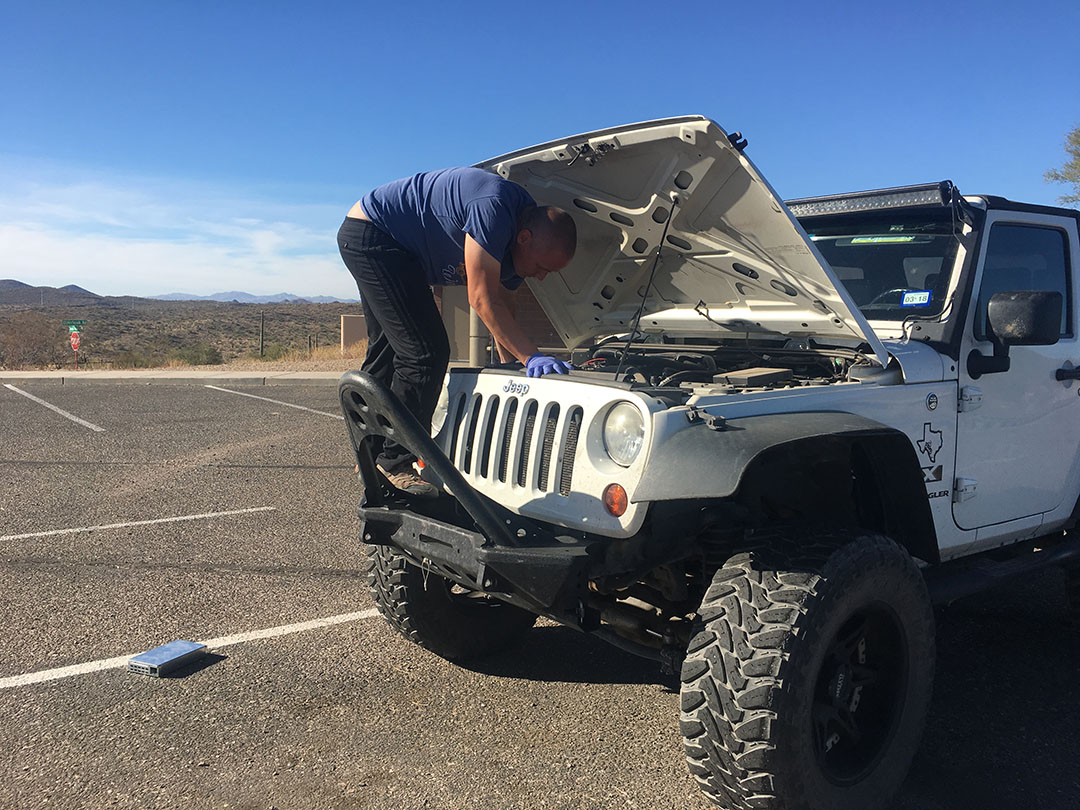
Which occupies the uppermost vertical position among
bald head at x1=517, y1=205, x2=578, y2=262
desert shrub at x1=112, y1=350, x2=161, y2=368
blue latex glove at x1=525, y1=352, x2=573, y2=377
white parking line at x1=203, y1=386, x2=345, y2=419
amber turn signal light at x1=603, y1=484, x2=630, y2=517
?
bald head at x1=517, y1=205, x2=578, y2=262

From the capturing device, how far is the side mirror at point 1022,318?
327cm

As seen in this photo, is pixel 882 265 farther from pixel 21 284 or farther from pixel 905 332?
pixel 21 284

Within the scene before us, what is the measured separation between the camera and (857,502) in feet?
10.7

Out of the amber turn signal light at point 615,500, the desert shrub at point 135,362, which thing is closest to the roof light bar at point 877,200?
the amber turn signal light at point 615,500

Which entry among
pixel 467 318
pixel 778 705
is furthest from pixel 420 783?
pixel 467 318

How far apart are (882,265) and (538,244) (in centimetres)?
166

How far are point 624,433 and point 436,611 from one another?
58.6 inches

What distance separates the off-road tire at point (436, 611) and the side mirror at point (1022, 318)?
230cm

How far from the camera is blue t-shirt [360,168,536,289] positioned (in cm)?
325

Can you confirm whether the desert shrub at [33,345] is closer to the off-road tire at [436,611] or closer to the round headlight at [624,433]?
the off-road tire at [436,611]

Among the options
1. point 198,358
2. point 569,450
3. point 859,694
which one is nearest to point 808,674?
point 859,694

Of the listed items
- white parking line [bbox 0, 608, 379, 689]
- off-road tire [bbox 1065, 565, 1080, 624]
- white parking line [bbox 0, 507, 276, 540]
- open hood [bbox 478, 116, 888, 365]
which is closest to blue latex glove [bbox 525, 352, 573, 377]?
open hood [bbox 478, 116, 888, 365]

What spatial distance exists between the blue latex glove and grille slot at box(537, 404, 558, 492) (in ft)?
0.72

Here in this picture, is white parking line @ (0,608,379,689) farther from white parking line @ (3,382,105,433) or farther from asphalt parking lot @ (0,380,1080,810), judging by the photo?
white parking line @ (3,382,105,433)
